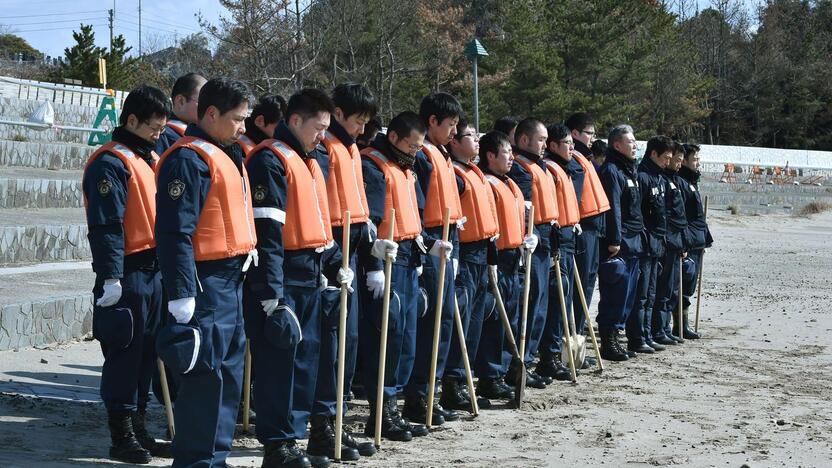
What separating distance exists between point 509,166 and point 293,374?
11.0 ft

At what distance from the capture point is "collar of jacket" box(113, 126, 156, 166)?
6.43m

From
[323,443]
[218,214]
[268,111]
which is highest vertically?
[268,111]

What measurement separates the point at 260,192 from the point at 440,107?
2.39 m

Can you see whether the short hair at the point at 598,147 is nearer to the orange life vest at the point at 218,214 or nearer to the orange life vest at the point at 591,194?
the orange life vest at the point at 591,194

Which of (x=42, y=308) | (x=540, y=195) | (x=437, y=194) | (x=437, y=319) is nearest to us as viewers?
(x=437, y=319)

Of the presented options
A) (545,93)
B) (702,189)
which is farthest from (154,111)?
(545,93)

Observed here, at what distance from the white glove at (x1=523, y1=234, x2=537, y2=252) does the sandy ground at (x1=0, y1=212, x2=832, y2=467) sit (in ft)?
3.77

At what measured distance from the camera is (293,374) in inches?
238

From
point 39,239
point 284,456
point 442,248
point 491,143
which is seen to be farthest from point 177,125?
point 39,239

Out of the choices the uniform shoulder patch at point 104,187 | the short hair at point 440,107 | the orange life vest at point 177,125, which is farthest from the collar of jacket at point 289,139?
the short hair at point 440,107

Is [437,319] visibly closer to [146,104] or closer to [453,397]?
[453,397]

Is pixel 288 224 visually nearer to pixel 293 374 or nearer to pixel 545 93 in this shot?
pixel 293 374

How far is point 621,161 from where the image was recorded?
10898mm

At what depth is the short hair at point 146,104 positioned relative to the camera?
20.9 ft
